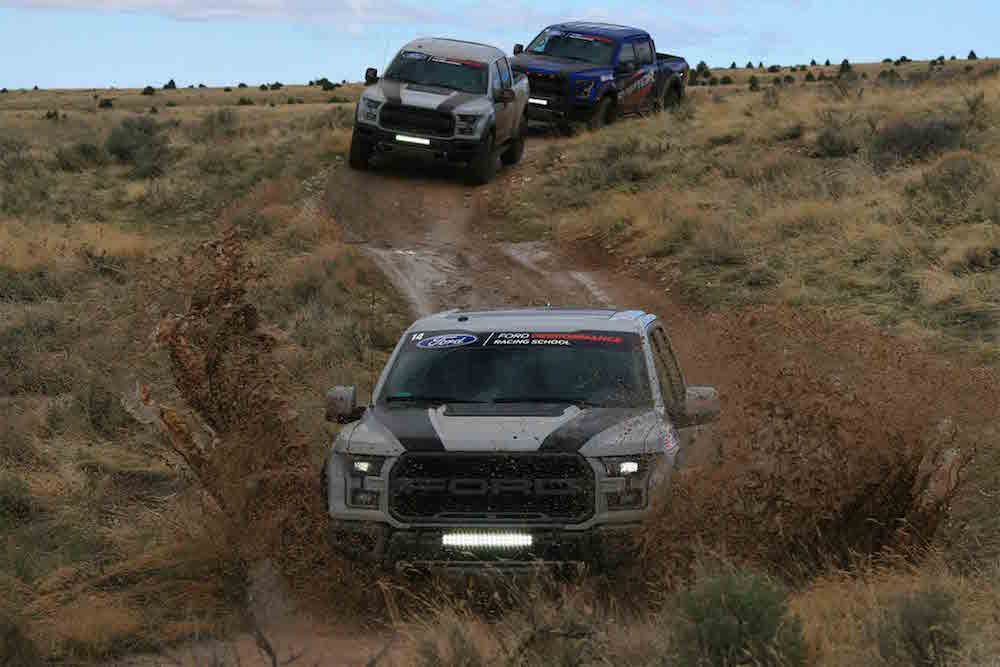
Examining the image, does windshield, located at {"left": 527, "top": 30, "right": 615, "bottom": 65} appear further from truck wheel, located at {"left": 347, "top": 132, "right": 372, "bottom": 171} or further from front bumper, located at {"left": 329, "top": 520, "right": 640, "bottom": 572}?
front bumper, located at {"left": 329, "top": 520, "right": 640, "bottom": 572}

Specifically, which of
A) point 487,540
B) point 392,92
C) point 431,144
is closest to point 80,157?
point 392,92

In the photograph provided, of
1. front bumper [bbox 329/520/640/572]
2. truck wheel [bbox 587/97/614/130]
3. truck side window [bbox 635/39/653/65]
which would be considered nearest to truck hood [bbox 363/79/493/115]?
truck wheel [bbox 587/97/614/130]

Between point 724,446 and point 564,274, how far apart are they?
11.3 m

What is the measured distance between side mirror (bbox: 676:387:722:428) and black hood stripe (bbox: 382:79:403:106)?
16216mm

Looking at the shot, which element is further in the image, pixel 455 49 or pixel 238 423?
pixel 455 49

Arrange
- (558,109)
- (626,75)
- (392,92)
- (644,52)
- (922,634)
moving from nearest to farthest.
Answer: (922,634) → (392,92) → (558,109) → (626,75) → (644,52)

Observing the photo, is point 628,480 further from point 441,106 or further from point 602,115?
point 602,115

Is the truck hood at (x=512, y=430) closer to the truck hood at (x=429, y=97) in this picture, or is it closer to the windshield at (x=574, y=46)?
the truck hood at (x=429, y=97)

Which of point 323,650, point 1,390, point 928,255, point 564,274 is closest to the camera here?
point 323,650

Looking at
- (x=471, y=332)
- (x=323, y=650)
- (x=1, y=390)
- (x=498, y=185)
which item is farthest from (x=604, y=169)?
(x=323, y=650)

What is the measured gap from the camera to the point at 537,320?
9.12 meters

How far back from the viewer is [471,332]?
8.91m

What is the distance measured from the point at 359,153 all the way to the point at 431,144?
1.94m

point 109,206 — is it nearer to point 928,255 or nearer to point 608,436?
point 928,255
